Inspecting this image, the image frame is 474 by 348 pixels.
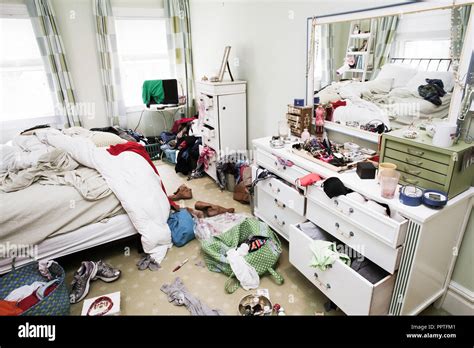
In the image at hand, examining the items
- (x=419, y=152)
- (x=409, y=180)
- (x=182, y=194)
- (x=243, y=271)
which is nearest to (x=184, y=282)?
(x=243, y=271)

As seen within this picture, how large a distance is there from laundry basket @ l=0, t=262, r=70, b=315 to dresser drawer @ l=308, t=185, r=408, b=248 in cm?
159

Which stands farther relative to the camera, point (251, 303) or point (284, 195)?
point (284, 195)

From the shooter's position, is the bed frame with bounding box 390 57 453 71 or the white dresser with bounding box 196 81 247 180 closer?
the bed frame with bounding box 390 57 453 71

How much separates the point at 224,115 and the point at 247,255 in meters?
1.67

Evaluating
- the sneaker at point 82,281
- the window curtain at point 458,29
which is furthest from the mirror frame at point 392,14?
the sneaker at point 82,281

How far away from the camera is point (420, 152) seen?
148cm

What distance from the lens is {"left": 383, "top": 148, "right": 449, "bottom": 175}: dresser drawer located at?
1.40 meters

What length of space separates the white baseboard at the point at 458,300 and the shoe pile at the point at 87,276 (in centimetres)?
211

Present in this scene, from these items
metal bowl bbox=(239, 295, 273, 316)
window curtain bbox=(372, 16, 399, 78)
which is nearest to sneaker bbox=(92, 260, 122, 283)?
metal bowl bbox=(239, 295, 273, 316)

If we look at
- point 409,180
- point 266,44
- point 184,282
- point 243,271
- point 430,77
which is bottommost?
point 184,282

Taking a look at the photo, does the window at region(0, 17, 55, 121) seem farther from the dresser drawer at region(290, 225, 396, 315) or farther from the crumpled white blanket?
the dresser drawer at region(290, 225, 396, 315)

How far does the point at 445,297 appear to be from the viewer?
1.73m

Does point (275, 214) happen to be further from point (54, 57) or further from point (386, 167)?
point (54, 57)

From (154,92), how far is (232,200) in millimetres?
2266
